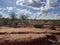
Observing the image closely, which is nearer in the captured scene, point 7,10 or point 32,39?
Result: point 32,39

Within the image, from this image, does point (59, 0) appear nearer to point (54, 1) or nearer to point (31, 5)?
point (54, 1)

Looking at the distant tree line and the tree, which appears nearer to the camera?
the tree

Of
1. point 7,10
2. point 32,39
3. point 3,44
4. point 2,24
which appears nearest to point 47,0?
point 7,10

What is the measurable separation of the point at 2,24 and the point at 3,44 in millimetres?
16787

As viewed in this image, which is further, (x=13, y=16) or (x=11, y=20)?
(x=11, y=20)

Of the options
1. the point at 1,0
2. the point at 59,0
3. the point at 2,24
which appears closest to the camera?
the point at 1,0

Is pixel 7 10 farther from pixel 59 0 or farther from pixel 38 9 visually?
pixel 59 0

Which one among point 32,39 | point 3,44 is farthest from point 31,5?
point 3,44

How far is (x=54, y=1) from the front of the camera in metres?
25.2

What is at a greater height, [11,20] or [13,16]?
[13,16]

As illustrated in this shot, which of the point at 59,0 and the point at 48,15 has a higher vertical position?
the point at 59,0

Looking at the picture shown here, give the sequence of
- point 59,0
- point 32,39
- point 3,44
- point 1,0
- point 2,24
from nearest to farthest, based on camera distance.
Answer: point 3,44
point 32,39
point 1,0
point 59,0
point 2,24

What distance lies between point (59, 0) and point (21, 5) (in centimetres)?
500

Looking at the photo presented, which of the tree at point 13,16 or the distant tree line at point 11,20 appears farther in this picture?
the distant tree line at point 11,20
